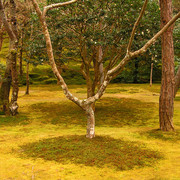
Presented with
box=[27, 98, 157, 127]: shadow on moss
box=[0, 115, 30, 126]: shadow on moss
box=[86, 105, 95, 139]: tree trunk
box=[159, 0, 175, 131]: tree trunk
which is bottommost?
box=[0, 115, 30, 126]: shadow on moss

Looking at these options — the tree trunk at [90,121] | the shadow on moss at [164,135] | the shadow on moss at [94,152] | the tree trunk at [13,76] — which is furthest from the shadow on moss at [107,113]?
the shadow on moss at [94,152]

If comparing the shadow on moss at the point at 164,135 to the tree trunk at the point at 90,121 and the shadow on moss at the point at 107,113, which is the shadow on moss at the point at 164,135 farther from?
the tree trunk at the point at 90,121

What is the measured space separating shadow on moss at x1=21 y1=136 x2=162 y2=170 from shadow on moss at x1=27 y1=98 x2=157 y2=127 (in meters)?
5.75

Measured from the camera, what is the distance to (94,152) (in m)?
8.19

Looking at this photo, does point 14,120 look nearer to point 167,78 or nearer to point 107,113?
point 107,113

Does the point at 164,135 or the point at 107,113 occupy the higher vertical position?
the point at 164,135

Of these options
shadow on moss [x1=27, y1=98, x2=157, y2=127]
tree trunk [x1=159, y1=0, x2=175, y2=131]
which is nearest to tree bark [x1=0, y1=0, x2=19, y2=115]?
shadow on moss [x1=27, y1=98, x2=157, y2=127]

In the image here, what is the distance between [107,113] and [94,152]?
388 inches

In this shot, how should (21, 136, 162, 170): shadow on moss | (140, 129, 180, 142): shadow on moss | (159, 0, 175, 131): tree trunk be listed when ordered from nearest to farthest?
(21, 136, 162, 170): shadow on moss, (140, 129, 180, 142): shadow on moss, (159, 0, 175, 131): tree trunk

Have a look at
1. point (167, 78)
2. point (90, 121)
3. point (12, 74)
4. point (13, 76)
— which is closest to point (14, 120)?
point (13, 76)

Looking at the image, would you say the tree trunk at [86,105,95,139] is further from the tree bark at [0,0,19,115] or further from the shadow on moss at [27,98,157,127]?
the tree bark at [0,0,19,115]

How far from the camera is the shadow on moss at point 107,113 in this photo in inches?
619

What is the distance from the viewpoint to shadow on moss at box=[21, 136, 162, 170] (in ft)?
25.0

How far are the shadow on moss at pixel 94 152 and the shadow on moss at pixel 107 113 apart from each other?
18.9ft
